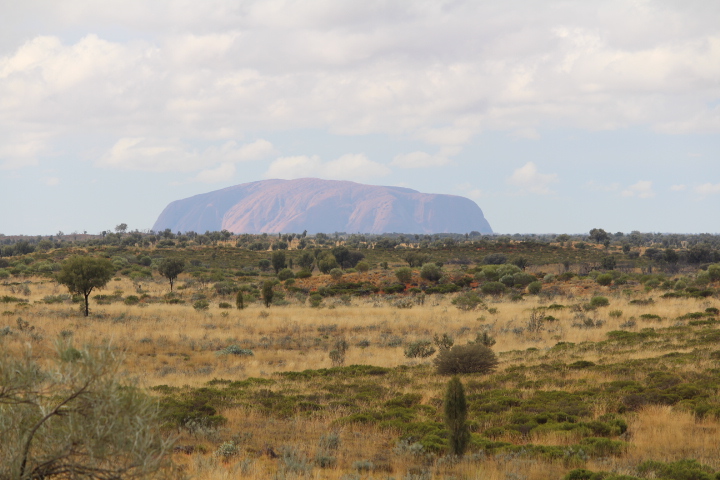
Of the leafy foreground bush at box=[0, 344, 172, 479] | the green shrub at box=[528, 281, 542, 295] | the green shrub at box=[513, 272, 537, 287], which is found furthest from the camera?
the green shrub at box=[513, 272, 537, 287]

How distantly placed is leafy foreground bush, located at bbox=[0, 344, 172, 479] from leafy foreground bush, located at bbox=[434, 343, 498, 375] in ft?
48.7

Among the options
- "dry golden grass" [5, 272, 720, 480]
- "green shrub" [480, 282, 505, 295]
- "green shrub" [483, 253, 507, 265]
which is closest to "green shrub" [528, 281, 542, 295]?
"green shrub" [480, 282, 505, 295]

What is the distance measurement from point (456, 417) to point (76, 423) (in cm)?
693

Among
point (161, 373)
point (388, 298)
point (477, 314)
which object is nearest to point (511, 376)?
point (161, 373)

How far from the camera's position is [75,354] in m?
5.75

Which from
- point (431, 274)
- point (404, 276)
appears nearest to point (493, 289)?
point (431, 274)

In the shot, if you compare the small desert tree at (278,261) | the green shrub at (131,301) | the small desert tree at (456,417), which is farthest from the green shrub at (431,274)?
the small desert tree at (456,417)

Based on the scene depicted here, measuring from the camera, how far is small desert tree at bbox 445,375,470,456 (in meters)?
10.1

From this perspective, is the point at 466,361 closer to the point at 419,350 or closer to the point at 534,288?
the point at 419,350

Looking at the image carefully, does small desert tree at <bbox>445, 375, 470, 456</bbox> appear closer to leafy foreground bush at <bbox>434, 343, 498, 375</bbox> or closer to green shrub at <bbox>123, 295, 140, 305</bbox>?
leafy foreground bush at <bbox>434, 343, 498, 375</bbox>

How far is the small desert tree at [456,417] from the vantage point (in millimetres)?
10062

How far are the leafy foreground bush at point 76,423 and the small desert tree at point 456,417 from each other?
5.96 metres

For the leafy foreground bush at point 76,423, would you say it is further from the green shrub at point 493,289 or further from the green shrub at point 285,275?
the green shrub at point 285,275

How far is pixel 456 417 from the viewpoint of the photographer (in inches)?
402
